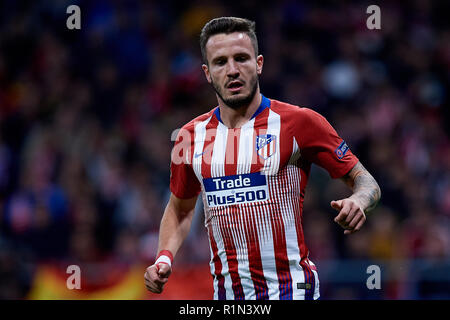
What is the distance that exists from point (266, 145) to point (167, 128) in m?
5.80

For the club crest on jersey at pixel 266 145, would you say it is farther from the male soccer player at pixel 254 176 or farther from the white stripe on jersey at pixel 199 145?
the white stripe on jersey at pixel 199 145

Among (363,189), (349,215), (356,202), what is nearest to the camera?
(349,215)

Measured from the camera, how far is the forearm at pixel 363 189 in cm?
351

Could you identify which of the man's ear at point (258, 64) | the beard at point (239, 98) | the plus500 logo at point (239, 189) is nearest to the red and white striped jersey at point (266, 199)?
the plus500 logo at point (239, 189)

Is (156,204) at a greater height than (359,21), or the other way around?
(359,21)

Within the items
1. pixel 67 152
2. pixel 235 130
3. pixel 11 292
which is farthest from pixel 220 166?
pixel 67 152

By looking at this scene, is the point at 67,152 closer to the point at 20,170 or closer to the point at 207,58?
A: the point at 20,170

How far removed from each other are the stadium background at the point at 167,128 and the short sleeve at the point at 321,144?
3483mm

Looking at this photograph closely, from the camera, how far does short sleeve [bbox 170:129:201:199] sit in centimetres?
413

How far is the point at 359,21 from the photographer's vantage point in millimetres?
10414

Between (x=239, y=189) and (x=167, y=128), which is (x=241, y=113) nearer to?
(x=239, y=189)

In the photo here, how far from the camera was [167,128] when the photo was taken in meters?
9.56

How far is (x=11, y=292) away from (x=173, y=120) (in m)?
3.31

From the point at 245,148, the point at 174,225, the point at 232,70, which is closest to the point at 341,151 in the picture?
the point at 245,148
